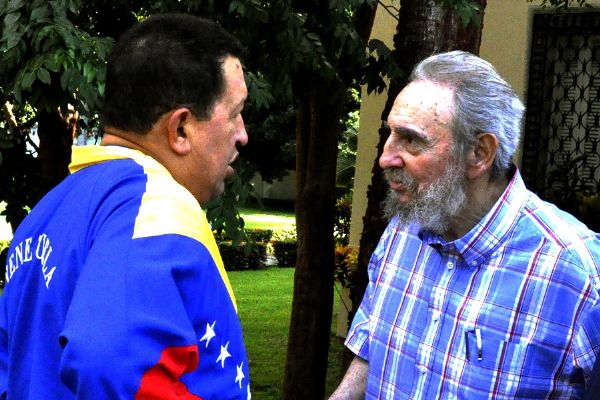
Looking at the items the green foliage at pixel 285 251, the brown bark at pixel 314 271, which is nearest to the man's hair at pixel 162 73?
the brown bark at pixel 314 271

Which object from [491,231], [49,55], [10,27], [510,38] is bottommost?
[491,231]

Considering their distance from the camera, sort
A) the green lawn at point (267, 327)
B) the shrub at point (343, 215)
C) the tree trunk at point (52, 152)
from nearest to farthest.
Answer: the tree trunk at point (52, 152) → the green lawn at point (267, 327) → the shrub at point (343, 215)

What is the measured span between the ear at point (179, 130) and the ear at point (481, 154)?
43.1 inches

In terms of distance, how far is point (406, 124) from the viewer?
2.79 metres

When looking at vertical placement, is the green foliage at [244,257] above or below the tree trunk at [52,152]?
below

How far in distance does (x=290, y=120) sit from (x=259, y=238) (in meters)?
3.07

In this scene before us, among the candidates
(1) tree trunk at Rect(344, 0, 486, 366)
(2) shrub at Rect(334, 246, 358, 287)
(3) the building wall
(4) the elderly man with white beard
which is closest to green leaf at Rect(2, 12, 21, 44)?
(4) the elderly man with white beard

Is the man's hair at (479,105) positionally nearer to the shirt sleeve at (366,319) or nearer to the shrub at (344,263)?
the shirt sleeve at (366,319)

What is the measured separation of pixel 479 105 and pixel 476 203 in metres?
0.28

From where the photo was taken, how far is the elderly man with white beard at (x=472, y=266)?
101 inches

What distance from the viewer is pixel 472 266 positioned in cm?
272

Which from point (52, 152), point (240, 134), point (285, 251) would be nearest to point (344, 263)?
point (52, 152)

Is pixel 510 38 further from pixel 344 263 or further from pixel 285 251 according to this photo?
pixel 285 251

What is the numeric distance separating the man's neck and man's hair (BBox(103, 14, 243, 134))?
1067mm
